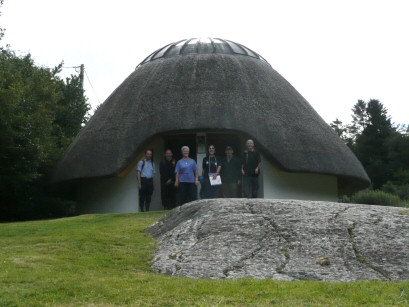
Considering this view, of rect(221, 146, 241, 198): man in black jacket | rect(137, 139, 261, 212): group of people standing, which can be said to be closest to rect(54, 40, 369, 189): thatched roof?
rect(137, 139, 261, 212): group of people standing

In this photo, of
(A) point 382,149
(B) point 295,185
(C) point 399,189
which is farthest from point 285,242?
(A) point 382,149

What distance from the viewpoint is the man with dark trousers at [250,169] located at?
18.1m

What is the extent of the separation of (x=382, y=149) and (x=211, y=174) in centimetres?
2968


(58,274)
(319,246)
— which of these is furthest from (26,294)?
(319,246)

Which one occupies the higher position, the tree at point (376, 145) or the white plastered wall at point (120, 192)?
the tree at point (376, 145)

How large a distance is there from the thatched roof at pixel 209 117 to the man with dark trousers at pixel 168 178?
5.41 feet

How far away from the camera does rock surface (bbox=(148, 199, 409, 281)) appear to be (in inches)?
381

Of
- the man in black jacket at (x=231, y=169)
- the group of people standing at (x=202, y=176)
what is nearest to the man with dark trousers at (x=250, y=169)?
the group of people standing at (x=202, y=176)

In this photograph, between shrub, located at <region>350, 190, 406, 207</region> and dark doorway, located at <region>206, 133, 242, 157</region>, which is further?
shrub, located at <region>350, 190, 406, 207</region>

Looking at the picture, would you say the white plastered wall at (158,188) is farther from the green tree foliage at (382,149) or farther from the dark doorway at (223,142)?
the green tree foliage at (382,149)

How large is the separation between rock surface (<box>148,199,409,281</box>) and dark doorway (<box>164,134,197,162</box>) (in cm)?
948

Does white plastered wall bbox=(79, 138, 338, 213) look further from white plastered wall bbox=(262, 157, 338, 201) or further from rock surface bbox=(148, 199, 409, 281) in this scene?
rock surface bbox=(148, 199, 409, 281)

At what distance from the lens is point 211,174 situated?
18375mm

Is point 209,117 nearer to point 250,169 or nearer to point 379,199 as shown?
point 250,169
